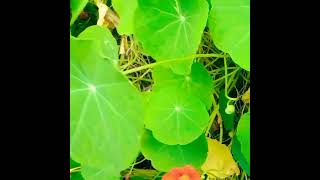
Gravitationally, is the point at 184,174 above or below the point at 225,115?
below

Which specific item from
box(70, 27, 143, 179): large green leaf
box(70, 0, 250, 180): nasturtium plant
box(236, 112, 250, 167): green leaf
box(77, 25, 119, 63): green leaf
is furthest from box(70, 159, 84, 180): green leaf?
box(236, 112, 250, 167): green leaf

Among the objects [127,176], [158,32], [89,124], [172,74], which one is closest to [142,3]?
[158,32]

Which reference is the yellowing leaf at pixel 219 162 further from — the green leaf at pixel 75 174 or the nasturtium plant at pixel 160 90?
the green leaf at pixel 75 174

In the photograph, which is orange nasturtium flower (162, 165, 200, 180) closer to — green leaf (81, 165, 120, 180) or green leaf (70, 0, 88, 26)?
green leaf (81, 165, 120, 180)

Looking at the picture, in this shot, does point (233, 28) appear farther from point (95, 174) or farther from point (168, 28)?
point (95, 174)

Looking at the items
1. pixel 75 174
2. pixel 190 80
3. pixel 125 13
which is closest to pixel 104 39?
pixel 125 13

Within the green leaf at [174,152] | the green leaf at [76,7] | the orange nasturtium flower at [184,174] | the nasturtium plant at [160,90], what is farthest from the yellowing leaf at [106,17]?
the orange nasturtium flower at [184,174]
